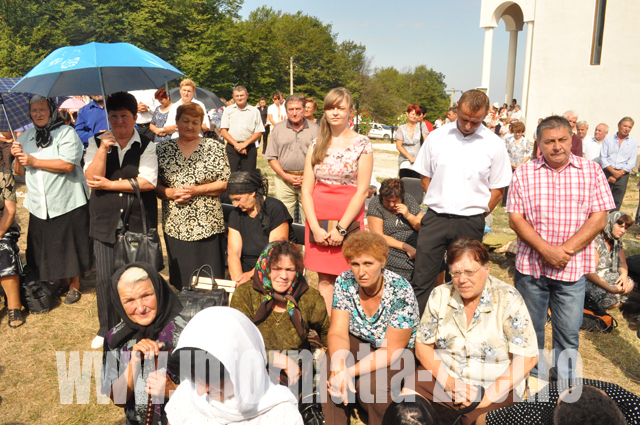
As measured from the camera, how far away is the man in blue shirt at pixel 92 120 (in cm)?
638

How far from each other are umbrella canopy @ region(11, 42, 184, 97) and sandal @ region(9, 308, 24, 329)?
205 centimetres

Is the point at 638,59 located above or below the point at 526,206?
above

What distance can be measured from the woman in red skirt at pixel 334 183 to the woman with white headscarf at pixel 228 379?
5.68 ft

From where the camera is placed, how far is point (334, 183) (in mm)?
3734

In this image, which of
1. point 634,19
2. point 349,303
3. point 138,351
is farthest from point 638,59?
point 138,351

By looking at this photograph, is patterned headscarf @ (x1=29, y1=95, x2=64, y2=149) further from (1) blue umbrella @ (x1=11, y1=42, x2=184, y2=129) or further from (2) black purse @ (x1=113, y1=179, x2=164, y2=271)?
(2) black purse @ (x1=113, y1=179, x2=164, y2=271)

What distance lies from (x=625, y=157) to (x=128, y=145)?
8.22 meters

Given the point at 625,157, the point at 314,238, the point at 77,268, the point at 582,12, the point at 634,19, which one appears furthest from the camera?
the point at 582,12

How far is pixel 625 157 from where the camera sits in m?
8.10

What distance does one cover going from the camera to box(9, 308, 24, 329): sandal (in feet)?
13.9

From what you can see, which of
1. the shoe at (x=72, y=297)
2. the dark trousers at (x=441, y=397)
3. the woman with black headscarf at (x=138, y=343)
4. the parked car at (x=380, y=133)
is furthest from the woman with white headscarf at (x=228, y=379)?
the parked car at (x=380, y=133)

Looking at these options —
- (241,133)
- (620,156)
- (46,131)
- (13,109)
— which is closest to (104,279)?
(46,131)

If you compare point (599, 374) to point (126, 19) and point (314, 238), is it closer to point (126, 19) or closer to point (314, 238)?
point (314, 238)

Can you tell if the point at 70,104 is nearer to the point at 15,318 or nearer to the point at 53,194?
the point at 53,194
